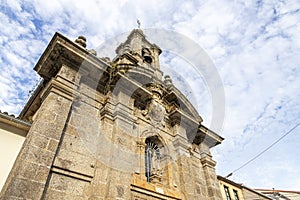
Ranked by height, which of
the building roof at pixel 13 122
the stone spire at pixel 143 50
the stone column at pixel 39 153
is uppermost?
the stone spire at pixel 143 50

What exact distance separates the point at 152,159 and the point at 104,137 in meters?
2.42

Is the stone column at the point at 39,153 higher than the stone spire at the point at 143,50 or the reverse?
the reverse

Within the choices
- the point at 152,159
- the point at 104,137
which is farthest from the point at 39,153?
the point at 152,159

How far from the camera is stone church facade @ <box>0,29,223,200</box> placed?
486cm

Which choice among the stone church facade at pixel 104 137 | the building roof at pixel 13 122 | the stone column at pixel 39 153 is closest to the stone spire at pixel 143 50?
the stone church facade at pixel 104 137

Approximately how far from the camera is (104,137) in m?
6.37

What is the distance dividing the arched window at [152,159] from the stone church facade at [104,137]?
0.12 ft

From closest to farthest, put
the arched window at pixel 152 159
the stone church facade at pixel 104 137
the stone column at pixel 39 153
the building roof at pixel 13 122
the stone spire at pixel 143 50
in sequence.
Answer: the stone column at pixel 39 153, the stone church facade at pixel 104 137, the building roof at pixel 13 122, the arched window at pixel 152 159, the stone spire at pixel 143 50

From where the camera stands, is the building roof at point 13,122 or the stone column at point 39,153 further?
the building roof at point 13,122

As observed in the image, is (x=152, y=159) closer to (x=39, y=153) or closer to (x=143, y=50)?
(x=39, y=153)

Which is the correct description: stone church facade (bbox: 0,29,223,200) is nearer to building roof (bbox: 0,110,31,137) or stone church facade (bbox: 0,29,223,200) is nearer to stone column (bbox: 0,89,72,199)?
stone column (bbox: 0,89,72,199)

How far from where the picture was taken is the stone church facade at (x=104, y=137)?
486 cm

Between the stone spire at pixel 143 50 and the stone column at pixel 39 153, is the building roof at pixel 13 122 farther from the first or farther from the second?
the stone spire at pixel 143 50

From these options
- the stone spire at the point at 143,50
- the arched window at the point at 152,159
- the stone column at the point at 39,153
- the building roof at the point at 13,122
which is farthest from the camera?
the stone spire at the point at 143,50
